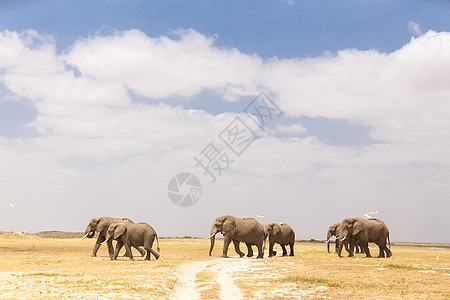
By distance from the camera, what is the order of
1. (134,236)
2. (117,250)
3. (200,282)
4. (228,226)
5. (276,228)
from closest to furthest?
(200,282) < (117,250) < (134,236) < (228,226) < (276,228)

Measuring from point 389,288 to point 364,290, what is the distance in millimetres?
1382

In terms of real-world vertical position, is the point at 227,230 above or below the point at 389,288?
above

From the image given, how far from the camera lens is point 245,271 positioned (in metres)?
28.5

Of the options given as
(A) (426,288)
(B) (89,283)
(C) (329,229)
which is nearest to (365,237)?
(C) (329,229)

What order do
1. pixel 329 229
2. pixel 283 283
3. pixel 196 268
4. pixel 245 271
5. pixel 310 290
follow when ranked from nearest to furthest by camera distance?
pixel 310 290 < pixel 283 283 < pixel 245 271 < pixel 196 268 < pixel 329 229

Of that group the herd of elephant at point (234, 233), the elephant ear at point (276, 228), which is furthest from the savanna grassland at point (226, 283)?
the elephant ear at point (276, 228)

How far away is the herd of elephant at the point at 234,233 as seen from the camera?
3622 centimetres

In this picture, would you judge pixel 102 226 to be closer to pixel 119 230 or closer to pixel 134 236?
pixel 119 230

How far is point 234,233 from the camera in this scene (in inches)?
1645

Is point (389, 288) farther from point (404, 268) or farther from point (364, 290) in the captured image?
point (404, 268)

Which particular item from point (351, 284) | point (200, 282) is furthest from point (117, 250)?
point (351, 284)

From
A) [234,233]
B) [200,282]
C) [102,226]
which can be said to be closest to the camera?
[200,282]

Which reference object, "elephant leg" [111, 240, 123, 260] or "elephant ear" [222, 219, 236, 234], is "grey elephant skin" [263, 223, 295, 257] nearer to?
"elephant ear" [222, 219, 236, 234]

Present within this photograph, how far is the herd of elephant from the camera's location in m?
36.2
